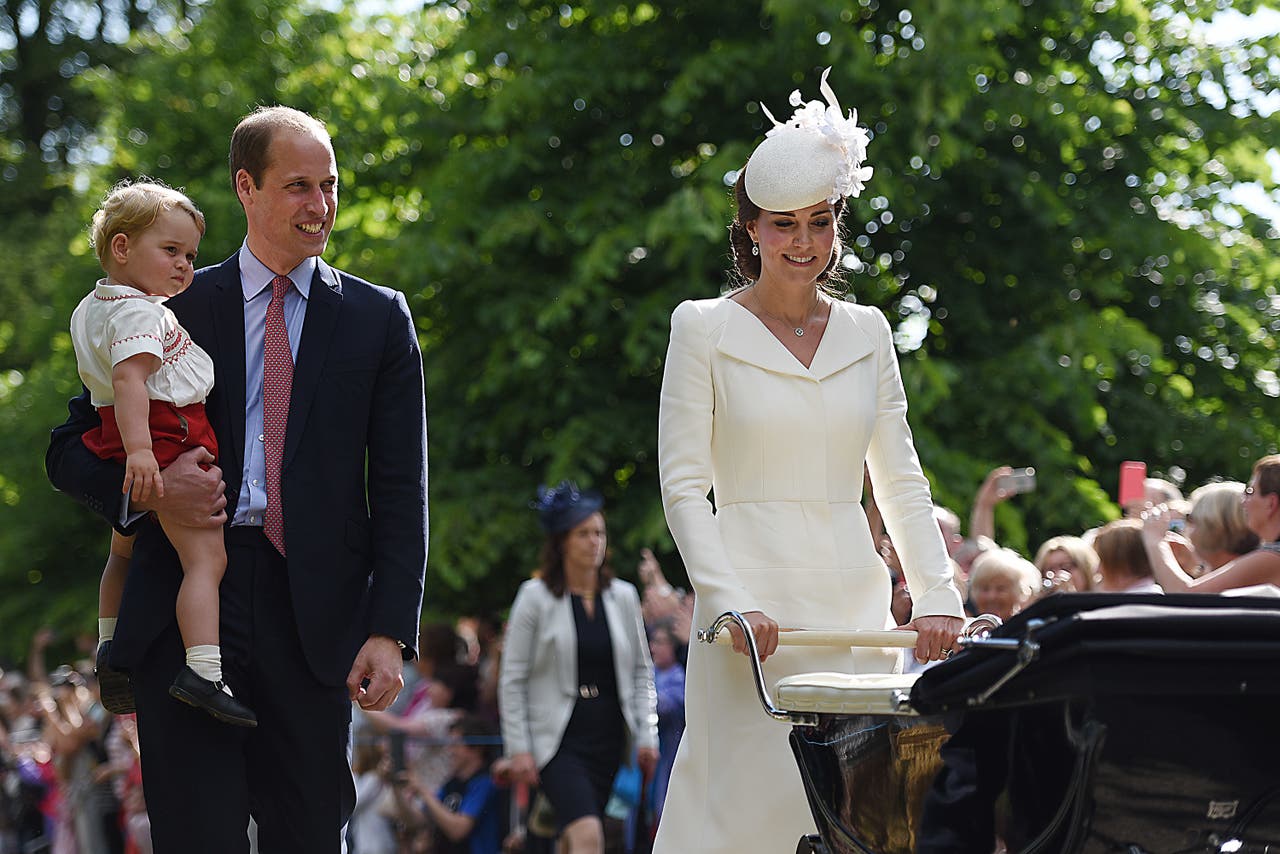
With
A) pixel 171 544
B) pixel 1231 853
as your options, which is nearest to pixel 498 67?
pixel 171 544

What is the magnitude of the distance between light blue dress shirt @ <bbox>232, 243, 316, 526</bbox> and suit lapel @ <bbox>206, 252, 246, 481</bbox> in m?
0.02

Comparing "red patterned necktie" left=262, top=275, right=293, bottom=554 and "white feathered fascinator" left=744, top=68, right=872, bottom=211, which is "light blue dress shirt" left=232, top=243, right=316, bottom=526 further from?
"white feathered fascinator" left=744, top=68, right=872, bottom=211

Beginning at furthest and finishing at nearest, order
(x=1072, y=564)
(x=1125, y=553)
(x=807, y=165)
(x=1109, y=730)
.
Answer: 1. (x=1072, y=564)
2. (x=1125, y=553)
3. (x=807, y=165)
4. (x=1109, y=730)

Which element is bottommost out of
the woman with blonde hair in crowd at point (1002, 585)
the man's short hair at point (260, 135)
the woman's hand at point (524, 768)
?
the woman's hand at point (524, 768)

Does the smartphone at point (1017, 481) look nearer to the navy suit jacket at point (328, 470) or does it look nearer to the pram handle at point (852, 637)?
the pram handle at point (852, 637)

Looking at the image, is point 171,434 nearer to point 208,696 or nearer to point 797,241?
point 208,696

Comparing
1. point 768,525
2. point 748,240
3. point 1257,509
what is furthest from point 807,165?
point 1257,509

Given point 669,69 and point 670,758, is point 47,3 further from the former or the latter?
point 670,758

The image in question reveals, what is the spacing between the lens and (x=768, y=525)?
4.60m

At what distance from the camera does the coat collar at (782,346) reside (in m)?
4.67

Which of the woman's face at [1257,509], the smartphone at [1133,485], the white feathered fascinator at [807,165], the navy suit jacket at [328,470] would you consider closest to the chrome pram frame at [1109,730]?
the navy suit jacket at [328,470]

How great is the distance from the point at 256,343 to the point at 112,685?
0.92m

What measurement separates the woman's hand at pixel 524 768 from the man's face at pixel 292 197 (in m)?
5.33

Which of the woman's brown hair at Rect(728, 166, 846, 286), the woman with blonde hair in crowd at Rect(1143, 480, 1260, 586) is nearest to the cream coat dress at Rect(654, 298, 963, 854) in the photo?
the woman's brown hair at Rect(728, 166, 846, 286)
